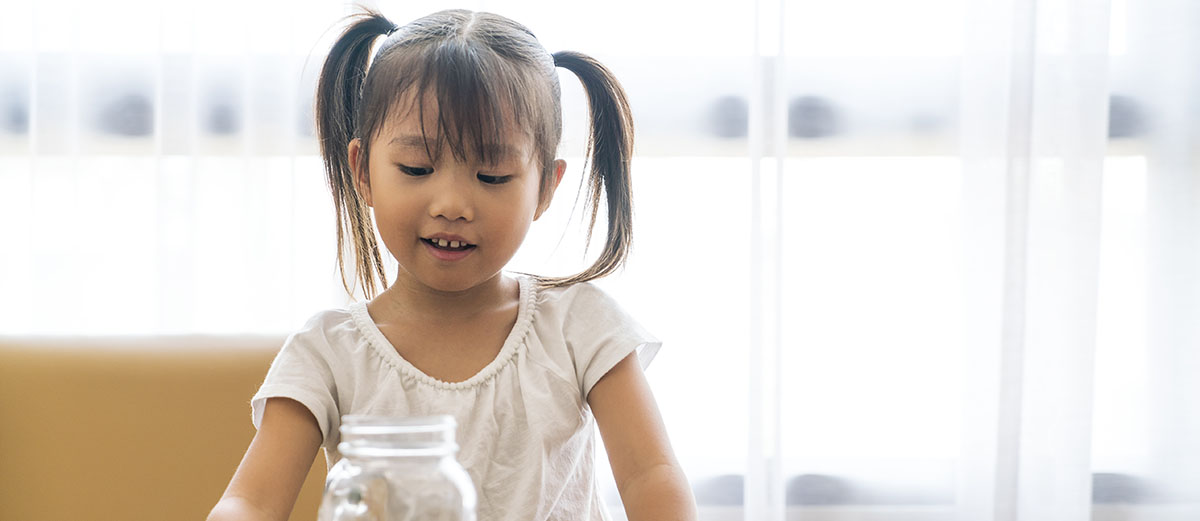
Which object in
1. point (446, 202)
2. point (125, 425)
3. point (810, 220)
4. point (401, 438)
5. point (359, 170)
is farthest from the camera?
point (810, 220)

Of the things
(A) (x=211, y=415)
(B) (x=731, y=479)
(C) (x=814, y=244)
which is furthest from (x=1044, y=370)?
(A) (x=211, y=415)

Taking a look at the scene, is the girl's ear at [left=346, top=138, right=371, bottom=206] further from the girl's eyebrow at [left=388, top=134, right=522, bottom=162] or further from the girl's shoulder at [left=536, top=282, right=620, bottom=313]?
the girl's shoulder at [left=536, top=282, right=620, bottom=313]

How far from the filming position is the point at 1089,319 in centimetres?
189

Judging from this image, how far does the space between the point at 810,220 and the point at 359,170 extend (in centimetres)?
112

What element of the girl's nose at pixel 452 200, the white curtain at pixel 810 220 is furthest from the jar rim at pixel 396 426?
the white curtain at pixel 810 220

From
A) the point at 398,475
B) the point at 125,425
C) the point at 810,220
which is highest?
the point at 810,220

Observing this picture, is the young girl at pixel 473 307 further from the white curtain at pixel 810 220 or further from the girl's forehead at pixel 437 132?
the white curtain at pixel 810 220

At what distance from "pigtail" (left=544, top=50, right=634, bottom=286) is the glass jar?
0.52 metres

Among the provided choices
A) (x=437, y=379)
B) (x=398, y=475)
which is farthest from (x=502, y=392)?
(x=398, y=475)

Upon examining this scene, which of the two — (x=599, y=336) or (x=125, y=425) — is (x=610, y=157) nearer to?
(x=599, y=336)

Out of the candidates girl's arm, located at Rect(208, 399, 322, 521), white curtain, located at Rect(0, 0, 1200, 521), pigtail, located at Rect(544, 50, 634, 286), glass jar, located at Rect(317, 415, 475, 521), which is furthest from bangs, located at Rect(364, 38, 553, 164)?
white curtain, located at Rect(0, 0, 1200, 521)

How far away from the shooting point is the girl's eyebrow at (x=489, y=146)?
82cm

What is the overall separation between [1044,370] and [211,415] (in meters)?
1.35

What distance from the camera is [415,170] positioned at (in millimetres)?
826
